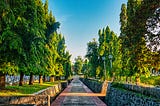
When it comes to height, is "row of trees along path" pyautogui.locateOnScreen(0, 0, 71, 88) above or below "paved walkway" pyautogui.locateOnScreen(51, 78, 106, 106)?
above

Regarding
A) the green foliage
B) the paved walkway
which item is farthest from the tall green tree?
the green foliage

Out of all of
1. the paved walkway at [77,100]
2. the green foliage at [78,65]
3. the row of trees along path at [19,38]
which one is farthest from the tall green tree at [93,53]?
the green foliage at [78,65]

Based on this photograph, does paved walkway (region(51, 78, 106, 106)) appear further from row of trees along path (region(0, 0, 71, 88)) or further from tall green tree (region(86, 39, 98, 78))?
tall green tree (region(86, 39, 98, 78))

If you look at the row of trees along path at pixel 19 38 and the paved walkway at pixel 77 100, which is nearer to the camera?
the row of trees along path at pixel 19 38

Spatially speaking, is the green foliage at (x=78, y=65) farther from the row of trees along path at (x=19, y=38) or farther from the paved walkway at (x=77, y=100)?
the row of trees along path at (x=19, y=38)

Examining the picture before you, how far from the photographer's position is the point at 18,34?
1988 cm

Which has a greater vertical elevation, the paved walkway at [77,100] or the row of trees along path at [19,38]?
the row of trees along path at [19,38]

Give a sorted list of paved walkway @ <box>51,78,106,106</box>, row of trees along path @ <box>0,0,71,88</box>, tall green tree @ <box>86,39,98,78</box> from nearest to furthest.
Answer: row of trees along path @ <box>0,0,71,88</box> → paved walkway @ <box>51,78,106,106</box> → tall green tree @ <box>86,39,98,78</box>

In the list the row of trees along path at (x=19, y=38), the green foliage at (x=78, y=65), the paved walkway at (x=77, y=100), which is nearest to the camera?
the row of trees along path at (x=19, y=38)

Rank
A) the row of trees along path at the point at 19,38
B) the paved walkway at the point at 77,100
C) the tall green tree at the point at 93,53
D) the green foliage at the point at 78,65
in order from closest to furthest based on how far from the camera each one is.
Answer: the row of trees along path at the point at 19,38 < the paved walkway at the point at 77,100 < the tall green tree at the point at 93,53 < the green foliage at the point at 78,65

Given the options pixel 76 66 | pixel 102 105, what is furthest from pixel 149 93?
pixel 76 66

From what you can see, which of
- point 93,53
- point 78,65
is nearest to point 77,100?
point 93,53

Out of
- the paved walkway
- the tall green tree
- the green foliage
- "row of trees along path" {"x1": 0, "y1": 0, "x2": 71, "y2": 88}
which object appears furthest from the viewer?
the green foliage

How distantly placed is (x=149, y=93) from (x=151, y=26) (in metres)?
8.12
